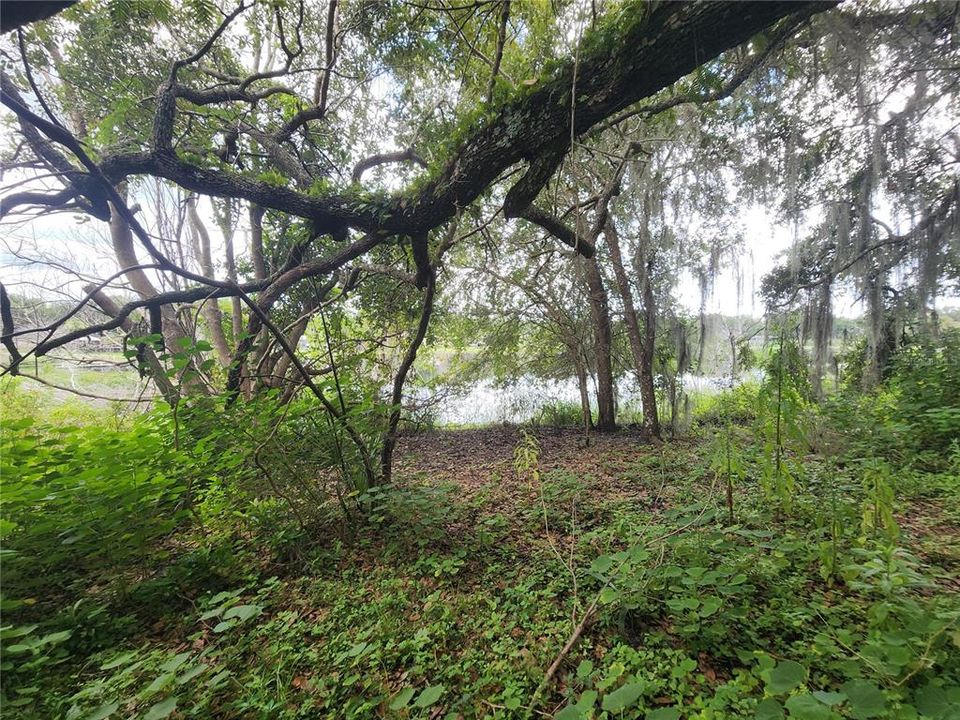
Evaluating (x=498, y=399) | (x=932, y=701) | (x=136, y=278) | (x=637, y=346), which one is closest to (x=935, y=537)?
(x=932, y=701)

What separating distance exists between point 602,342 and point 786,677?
4640 millimetres

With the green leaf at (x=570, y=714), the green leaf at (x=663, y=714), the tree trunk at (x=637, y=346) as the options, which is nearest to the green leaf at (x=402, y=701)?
the green leaf at (x=570, y=714)

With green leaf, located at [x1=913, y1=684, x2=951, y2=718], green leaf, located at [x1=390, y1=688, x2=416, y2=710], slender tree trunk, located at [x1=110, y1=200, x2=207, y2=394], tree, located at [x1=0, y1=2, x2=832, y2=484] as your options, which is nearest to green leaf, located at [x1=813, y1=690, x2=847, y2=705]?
green leaf, located at [x1=913, y1=684, x2=951, y2=718]

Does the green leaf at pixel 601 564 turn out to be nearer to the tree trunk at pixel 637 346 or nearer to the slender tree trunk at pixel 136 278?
the tree trunk at pixel 637 346

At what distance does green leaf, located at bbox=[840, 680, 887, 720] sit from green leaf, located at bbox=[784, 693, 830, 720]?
0.21 ft

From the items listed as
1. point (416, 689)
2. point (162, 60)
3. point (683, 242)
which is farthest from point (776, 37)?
point (162, 60)

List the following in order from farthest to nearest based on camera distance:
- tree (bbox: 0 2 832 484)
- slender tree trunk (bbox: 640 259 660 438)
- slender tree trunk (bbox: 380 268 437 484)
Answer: slender tree trunk (bbox: 640 259 660 438) → slender tree trunk (bbox: 380 268 437 484) → tree (bbox: 0 2 832 484)

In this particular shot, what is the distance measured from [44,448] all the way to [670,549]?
3.17 metres

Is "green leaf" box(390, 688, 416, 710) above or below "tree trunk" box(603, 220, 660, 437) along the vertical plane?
below

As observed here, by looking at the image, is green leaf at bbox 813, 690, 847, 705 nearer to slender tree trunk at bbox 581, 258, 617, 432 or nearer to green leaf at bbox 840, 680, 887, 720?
green leaf at bbox 840, 680, 887, 720

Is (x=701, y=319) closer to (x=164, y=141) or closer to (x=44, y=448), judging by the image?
(x=164, y=141)

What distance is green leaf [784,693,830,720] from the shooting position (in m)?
0.87

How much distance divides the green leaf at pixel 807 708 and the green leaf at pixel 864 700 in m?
0.06

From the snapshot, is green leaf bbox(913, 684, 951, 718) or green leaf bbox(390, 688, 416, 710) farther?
green leaf bbox(390, 688, 416, 710)
